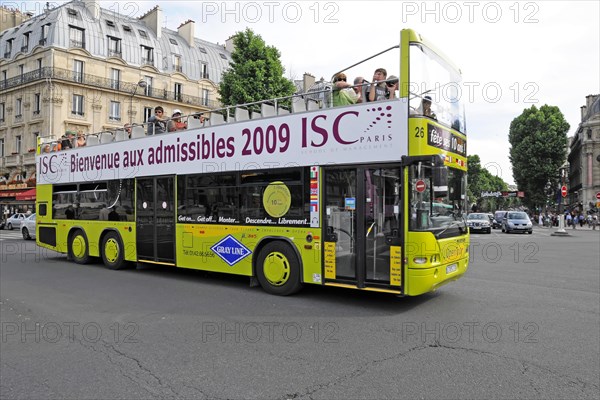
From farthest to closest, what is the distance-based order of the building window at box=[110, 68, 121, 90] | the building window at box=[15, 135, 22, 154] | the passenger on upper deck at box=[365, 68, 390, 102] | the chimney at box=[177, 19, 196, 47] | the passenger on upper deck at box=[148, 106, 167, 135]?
the chimney at box=[177, 19, 196, 47], the building window at box=[110, 68, 121, 90], the building window at box=[15, 135, 22, 154], the passenger on upper deck at box=[148, 106, 167, 135], the passenger on upper deck at box=[365, 68, 390, 102]

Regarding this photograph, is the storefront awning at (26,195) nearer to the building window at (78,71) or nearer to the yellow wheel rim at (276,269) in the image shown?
the building window at (78,71)

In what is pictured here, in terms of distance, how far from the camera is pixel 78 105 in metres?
42.3

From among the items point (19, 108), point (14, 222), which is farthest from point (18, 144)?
point (14, 222)

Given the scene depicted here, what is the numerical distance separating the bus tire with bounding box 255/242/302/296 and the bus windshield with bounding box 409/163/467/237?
228cm

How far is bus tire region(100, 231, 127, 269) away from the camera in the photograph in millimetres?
11352

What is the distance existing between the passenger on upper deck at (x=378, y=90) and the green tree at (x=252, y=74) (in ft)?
56.6

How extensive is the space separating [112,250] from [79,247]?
177 cm

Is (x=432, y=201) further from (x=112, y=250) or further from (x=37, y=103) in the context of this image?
(x=37, y=103)

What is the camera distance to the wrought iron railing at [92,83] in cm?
4081

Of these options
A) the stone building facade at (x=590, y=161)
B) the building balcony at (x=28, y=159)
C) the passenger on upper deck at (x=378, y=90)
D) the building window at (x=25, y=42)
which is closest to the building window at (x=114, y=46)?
the building window at (x=25, y=42)

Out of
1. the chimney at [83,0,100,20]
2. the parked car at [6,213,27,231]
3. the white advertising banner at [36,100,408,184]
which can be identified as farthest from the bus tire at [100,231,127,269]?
the chimney at [83,0,100,20]

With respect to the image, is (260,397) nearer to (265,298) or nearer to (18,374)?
(18,374)

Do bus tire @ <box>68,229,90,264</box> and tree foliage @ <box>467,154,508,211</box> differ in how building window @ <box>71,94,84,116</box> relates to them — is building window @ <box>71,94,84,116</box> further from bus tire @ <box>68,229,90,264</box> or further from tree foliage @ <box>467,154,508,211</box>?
tree foliage @ <box>467,154,508,211</box>

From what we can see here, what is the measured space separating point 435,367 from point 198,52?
5382cm
